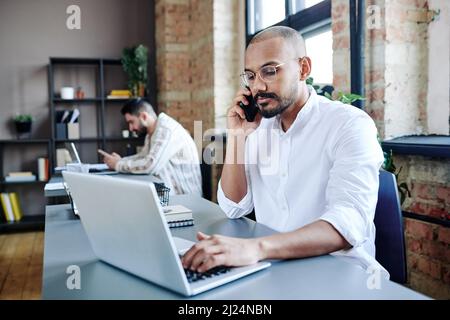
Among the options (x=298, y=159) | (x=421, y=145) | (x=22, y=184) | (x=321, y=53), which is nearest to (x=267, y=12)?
(x=321, y=53)

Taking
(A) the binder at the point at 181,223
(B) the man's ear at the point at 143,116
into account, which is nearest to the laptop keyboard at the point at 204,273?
(A) the binder at the point at 181,223

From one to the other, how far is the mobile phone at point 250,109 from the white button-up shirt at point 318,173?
0.06 meters

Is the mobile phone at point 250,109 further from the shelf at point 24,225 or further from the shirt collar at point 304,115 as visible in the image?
the shelf at point 24,225

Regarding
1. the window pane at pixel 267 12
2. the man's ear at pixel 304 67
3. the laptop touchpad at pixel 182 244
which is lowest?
the laptop touchpad at pixel 182 244

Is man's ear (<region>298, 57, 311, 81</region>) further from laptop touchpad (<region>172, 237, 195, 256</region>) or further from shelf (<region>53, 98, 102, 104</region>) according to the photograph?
shelf (<region>53, 98, 102, 104</region>)

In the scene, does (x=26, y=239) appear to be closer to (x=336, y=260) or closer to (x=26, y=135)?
(x=26, y=135)

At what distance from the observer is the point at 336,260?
1.14 meters

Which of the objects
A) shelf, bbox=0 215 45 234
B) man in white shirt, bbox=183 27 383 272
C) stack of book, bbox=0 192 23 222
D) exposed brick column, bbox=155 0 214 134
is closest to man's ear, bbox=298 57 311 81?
man in white shirt, bbox=183 27 383 272

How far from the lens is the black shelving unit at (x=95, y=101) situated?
17.5 feet

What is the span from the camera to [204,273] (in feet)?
3.28

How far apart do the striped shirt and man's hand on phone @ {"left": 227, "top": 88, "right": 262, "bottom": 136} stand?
1.86 metres

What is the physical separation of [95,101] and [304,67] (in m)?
4.37

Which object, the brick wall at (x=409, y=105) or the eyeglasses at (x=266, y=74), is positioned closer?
the eyeglasses at (x=266, y=74)
